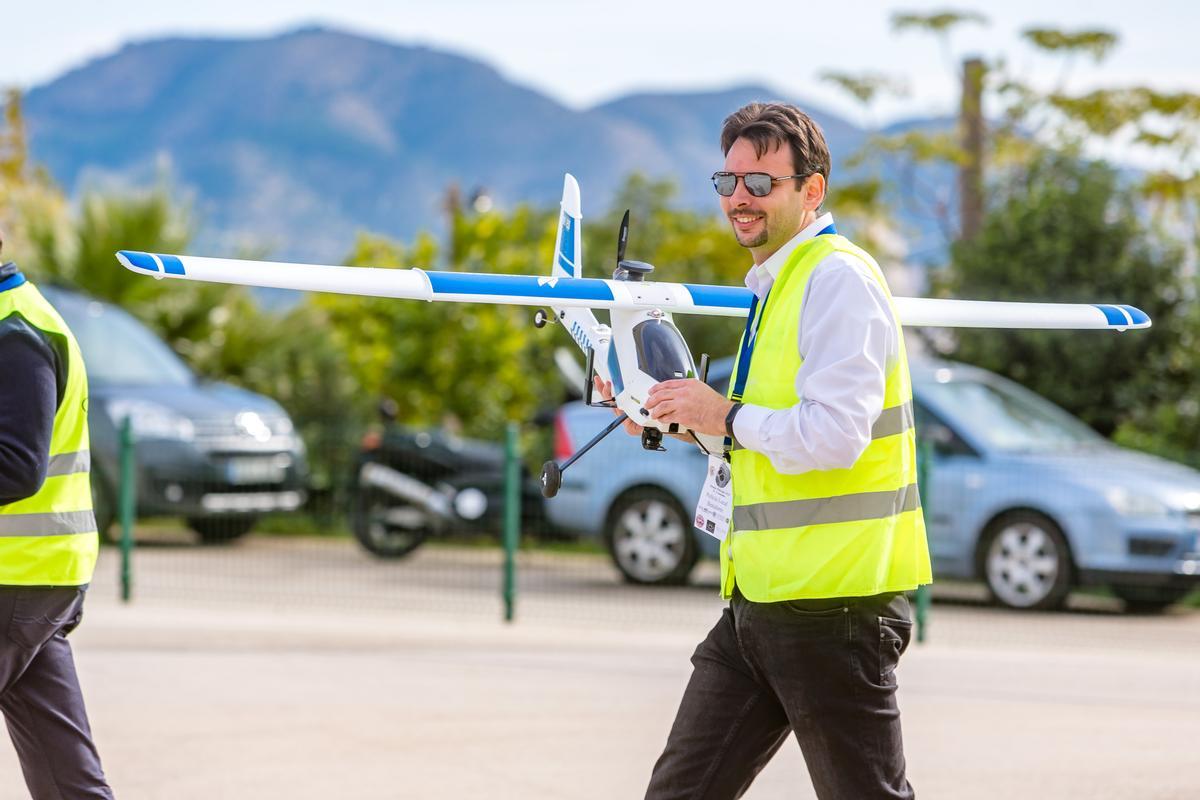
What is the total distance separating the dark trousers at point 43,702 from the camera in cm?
435

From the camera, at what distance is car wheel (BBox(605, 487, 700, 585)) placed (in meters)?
12.5

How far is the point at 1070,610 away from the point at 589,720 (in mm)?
5379

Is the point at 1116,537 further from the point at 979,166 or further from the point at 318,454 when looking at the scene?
the point at 979,166

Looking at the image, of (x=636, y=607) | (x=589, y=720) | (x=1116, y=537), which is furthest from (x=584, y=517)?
(x=589, y=720)

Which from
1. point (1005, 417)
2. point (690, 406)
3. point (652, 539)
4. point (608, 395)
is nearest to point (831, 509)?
point (690, 406)

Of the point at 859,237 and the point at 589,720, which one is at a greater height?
the point at 859,237

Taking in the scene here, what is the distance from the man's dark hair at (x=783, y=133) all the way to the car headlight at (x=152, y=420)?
34.2ft

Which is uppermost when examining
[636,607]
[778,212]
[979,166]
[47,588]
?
[979,166]

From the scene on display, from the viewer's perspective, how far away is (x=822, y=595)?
364 centimetres

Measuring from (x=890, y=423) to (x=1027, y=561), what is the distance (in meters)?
8.31

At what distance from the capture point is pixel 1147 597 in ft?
38.8

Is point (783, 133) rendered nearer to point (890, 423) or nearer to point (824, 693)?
point (890, 423)

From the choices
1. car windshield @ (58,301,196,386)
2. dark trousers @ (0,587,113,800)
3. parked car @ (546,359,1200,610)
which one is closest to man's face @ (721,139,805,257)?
dark trousers @ (0,587,113,800)

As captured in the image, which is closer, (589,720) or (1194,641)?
(589,720)
